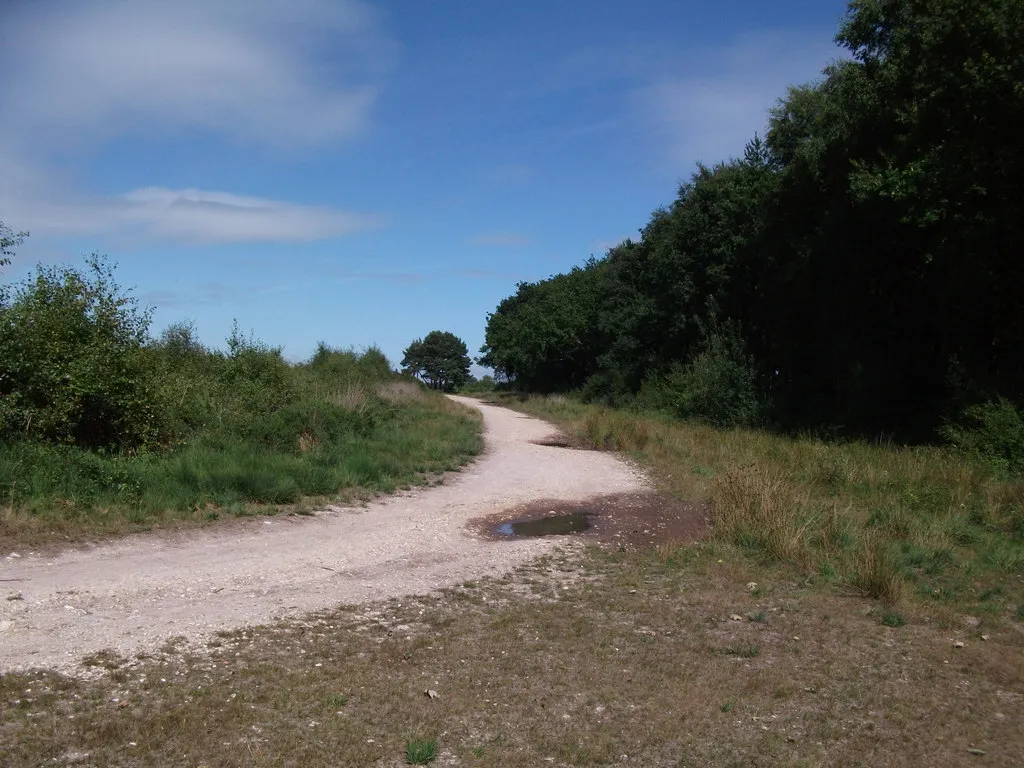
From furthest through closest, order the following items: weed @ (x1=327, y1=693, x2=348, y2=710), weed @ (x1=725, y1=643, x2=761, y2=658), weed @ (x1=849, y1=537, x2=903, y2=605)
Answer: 1. weed @ (x1=849, y1=537, x2=903, y2=605)
2. weed @ (x1=725, y1=643, x2=761, y2=658)
3. weed @ (x1=327, y1=693, x2=348, y2=710)

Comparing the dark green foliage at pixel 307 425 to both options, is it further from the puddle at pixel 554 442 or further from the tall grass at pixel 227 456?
the puddle at pixel 554 442

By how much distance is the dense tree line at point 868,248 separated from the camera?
18672 mm

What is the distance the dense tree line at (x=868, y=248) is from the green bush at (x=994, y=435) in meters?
0.80

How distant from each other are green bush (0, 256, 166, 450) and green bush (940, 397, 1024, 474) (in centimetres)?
1558

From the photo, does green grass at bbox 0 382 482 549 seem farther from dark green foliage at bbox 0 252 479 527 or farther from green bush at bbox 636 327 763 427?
green bush at bbox 636 327 763 427

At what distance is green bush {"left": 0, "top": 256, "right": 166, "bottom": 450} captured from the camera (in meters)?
11.5

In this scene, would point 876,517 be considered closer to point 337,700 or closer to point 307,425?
point 337,700

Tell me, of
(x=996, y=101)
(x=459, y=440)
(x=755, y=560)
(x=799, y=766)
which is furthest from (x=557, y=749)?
(x=996, y=101)

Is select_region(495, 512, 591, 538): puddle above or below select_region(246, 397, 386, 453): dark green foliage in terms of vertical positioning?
below

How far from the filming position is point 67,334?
12266 millimetres

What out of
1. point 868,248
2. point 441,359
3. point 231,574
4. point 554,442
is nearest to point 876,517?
point 231,574

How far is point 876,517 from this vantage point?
431 inches

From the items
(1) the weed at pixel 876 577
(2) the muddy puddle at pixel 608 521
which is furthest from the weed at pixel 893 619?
(2) the muddy puddle at pixel 608 521

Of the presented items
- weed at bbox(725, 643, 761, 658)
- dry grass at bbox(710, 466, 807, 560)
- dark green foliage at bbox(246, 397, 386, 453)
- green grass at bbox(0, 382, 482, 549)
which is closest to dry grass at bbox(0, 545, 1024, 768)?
weed at bbox(725, 643, 761, 658)
